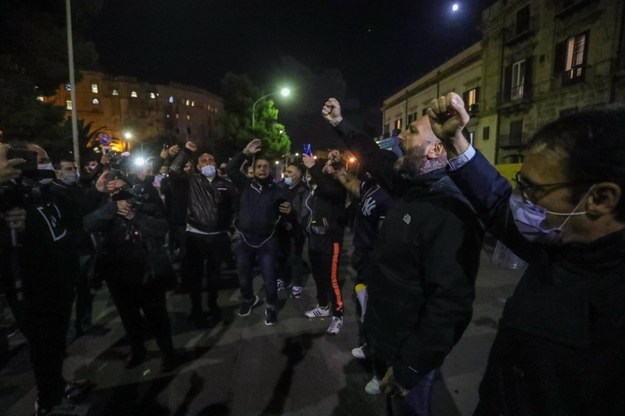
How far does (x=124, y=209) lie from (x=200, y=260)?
1.65 m

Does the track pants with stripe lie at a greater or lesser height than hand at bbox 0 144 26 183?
lesser

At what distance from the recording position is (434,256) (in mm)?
1724

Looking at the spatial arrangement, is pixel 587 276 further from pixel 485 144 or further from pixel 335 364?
pixel 485 144

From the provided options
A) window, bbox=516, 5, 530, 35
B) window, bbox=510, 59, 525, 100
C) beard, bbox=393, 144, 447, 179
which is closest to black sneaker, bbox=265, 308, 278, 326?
beard, bbox=393, 144, 447, 179

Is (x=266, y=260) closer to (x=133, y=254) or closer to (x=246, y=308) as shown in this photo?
(x=246, y=308)

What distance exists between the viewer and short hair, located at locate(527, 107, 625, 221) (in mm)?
1020

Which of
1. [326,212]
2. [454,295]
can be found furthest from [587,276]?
[326,212]

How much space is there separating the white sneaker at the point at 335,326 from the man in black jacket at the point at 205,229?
1622mm

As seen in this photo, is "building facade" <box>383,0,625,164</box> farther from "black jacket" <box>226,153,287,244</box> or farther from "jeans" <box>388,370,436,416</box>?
"jeans" <box>388,370,436,416</box>

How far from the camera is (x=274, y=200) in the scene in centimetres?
473

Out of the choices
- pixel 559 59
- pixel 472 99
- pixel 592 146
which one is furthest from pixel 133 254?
pixel 472 99

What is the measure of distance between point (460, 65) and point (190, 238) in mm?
24721

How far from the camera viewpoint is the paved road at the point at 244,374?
3004mm

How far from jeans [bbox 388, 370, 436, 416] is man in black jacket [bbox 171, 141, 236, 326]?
3264mm
